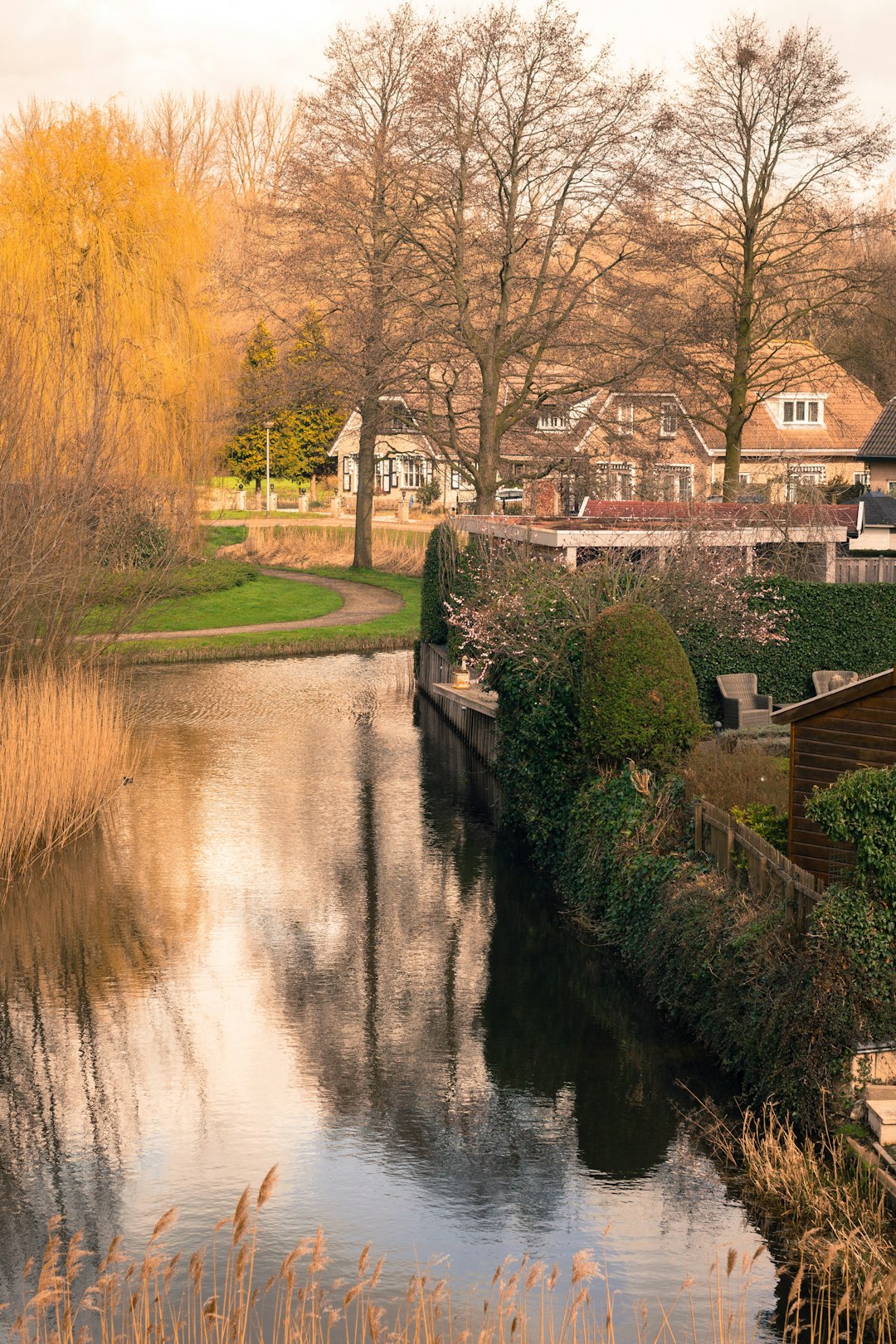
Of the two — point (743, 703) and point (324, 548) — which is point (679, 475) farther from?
point (743, 703)

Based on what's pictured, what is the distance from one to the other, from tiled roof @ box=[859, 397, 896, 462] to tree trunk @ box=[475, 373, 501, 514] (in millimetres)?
20284

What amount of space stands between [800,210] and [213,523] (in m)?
31.9

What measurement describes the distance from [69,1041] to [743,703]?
14.7m

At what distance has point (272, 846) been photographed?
20.6 metres

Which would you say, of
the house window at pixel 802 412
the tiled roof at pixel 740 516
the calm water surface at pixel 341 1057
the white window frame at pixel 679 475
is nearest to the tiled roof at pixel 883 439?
the white window frame at pixel 679 475

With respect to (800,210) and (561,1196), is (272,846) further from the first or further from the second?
(800,210)

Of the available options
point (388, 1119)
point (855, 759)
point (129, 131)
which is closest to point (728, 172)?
point (129, 131)

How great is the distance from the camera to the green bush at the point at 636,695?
58.4ft

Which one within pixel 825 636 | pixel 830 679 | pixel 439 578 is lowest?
pixel 830 679

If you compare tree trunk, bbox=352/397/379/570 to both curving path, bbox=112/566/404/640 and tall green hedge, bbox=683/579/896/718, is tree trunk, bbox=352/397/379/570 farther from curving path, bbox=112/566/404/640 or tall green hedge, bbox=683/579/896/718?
tall green hedge, bbox=683/579/896/718

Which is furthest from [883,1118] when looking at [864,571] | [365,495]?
[365,495]

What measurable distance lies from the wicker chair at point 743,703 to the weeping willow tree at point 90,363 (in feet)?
32.5

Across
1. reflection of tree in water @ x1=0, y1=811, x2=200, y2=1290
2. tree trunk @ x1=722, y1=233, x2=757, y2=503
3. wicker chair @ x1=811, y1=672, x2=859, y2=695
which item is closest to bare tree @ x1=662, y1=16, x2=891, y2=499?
tree trunk @ x1=722, y1=233, x2=757, y2=503

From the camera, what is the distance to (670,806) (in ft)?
54.8
